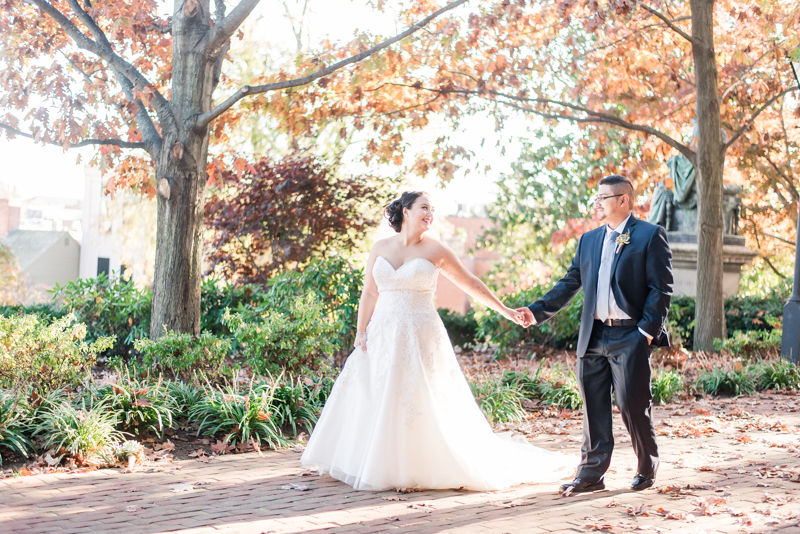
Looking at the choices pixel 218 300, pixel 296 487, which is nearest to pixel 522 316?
pixel 296 487

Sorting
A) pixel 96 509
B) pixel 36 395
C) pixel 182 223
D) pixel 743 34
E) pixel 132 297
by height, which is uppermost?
pixel 743 34

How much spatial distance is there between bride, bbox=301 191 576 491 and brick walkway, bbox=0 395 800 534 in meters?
0.14

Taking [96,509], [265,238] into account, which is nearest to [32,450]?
[96,509]

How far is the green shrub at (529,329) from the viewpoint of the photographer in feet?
38.5

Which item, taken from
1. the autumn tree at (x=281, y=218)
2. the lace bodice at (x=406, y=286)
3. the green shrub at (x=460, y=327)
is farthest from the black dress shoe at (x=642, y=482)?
the autumn tree at (x=281, y=218)

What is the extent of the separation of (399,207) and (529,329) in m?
6.95

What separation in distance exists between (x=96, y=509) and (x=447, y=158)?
9882 millimetres

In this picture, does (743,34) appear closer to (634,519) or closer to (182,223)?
(182,223)

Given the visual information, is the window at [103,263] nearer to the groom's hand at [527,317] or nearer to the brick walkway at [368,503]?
the brick walkway at [368,503]

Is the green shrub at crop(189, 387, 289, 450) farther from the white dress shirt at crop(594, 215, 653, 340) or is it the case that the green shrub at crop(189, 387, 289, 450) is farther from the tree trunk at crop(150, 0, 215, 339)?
the white dress shirt at crop(594, 215, 653, 340)

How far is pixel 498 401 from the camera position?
301 inches

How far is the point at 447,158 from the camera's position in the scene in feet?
43.5

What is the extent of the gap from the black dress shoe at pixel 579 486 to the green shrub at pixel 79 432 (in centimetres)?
330

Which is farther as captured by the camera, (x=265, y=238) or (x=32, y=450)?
(x=265, y=238)
